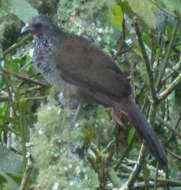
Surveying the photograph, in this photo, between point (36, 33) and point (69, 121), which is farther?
point (36, 33)

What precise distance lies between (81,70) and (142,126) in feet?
2.12

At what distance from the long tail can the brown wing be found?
66 mm

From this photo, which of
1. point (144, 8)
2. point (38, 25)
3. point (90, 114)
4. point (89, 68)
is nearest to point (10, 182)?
point (90, 114)

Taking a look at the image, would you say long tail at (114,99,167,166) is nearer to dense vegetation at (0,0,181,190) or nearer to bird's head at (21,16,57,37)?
dense vegetation at (0,0,181,190)

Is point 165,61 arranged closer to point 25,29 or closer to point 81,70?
point 81,70

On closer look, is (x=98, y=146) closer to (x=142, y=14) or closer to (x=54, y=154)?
(x=54, y=154)

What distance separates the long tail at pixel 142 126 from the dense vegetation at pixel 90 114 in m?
0.05

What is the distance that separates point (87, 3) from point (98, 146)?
54 cm

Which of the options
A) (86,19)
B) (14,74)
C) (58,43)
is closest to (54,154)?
(86,19)

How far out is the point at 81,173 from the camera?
2.02 metres

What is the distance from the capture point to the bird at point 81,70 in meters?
2.94

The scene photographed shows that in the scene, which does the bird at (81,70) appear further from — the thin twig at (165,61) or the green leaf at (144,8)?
the green leaf at (144,8)

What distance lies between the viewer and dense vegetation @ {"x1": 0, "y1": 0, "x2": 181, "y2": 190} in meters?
2.02

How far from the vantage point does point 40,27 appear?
345cm
